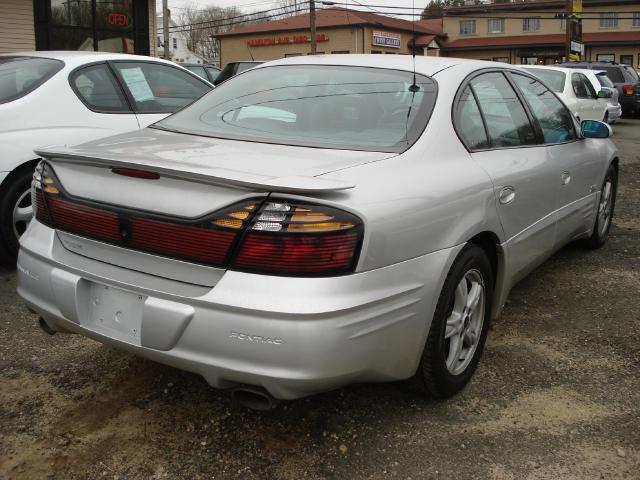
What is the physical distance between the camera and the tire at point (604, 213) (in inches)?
206

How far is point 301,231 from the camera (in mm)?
2174

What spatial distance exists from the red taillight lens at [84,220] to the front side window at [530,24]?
171ft

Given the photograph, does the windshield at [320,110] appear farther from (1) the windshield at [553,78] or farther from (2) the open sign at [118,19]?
(2) the open sign at [118,19]

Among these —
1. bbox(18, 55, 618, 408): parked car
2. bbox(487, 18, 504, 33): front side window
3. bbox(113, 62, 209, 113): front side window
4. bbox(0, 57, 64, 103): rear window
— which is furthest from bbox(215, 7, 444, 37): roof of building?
bbox(18, 55, 618, 408): parked car

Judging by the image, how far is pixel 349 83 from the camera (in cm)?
326

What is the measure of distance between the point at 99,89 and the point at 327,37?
1586 inches

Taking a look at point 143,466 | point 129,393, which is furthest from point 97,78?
point 143,466

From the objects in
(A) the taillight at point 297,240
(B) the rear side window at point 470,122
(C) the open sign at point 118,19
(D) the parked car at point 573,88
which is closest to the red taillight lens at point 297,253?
(A) the taillight at point 297,240

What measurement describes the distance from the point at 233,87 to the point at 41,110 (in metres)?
1.86

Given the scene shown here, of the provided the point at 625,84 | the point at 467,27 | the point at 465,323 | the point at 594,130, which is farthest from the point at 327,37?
the point at 465,323

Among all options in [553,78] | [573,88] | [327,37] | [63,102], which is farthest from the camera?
[327,37]

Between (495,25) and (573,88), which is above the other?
(495,25)

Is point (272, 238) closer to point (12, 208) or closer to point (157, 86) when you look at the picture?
point (12, 208)

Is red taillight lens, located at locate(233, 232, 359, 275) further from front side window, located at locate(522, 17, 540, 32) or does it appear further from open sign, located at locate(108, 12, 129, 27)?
front side window, located at locate(522, 17, 540, 32)
